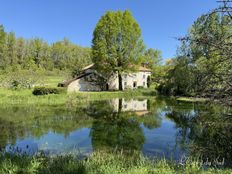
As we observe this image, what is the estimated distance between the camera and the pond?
A: 9192 millimetres

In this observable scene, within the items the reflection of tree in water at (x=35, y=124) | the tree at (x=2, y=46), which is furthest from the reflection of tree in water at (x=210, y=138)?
the tree at (x=2, y=46)

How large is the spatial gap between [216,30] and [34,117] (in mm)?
13953

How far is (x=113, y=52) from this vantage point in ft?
128

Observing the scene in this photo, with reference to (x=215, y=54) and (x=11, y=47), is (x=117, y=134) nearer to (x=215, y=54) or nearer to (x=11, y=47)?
(x=215, y=54)

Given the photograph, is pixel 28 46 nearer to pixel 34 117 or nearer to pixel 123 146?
pixel 34 117

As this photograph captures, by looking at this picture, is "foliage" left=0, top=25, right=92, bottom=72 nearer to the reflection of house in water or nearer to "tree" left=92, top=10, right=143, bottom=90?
"tree" left=92, top=10, right=143, bottom=90

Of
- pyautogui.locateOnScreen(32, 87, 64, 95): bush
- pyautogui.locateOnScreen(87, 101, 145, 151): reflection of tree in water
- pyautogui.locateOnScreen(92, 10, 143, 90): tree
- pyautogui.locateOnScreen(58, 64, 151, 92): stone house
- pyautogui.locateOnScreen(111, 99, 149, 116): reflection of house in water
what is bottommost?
pyautogui.locateOnScreen(87, 101, 145, 151): reflection of tree in water

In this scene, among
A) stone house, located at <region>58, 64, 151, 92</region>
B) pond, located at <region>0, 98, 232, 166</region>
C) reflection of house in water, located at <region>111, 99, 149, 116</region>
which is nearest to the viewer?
pond, located at <region>0, 98, 232, 166</region>

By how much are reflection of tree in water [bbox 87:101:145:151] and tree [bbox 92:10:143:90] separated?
73.9 ft

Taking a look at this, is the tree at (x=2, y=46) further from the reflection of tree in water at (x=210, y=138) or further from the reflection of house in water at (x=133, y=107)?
the reflection of tree in water at (x=210, y=138)

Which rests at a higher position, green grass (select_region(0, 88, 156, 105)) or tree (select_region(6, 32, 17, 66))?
tree (select_region(6, 32, 17, 66))

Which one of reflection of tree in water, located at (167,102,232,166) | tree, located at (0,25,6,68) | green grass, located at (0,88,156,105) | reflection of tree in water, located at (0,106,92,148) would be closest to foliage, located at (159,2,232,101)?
reflection of tree in water, located at (167,102,232,166)

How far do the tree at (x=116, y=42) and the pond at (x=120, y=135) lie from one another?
73.0ft

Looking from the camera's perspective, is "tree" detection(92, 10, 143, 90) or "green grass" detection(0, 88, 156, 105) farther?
"tree" detection(92, 10, 143, 90)
